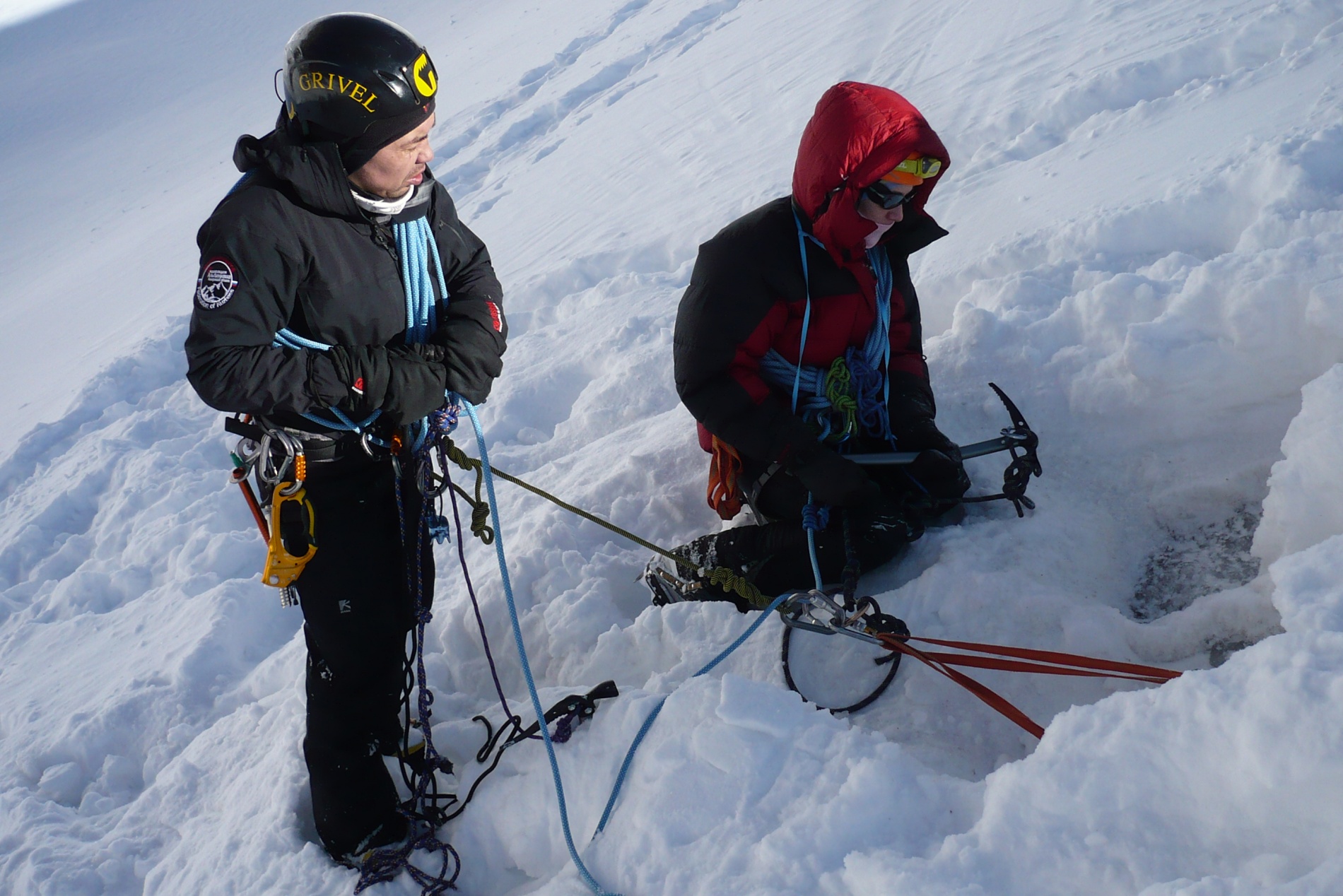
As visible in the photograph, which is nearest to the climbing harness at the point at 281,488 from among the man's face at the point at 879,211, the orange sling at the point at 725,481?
the orange sling at the point at 725,481

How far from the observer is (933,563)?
2.46 m

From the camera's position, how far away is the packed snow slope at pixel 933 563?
4.38 feet

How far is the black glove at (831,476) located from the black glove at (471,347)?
863mm

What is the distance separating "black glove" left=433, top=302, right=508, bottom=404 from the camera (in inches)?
84.4

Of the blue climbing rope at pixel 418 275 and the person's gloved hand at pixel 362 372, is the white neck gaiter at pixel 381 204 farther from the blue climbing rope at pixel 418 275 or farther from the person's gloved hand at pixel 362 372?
the person's gloved hand at pixel 362 372

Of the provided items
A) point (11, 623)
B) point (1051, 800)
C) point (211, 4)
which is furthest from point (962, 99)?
point (211, 4)

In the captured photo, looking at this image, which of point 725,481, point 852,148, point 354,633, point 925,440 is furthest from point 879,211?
point 354,633

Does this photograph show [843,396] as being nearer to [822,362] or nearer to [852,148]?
[822,362]

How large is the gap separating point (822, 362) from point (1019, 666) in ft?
3.63

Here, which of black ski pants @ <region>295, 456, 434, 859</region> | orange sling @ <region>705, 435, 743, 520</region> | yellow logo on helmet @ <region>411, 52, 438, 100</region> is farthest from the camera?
orange sling @ <region>705, 435, 743, 520</region>

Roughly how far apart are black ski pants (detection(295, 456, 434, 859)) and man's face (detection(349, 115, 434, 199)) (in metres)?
0.65

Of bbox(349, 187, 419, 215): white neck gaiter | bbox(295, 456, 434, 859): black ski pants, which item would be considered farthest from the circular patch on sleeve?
bbox(295, 456, 434, 859): black ski pants

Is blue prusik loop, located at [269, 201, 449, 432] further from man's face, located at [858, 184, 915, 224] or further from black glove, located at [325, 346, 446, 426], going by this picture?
man's face, located at [858, 184, 915, 224]

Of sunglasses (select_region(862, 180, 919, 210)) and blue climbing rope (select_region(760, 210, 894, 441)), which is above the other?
sunglasses (select_region(862, 180, 919, 210))
